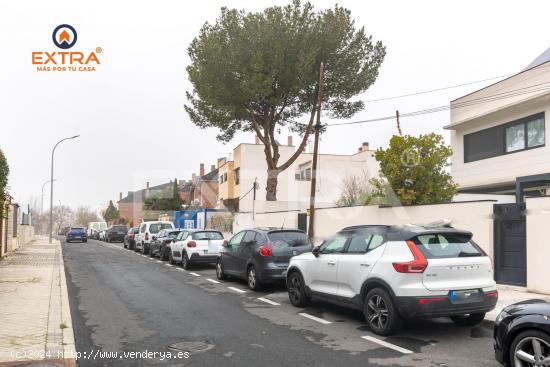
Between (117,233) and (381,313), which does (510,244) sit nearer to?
(381,313)

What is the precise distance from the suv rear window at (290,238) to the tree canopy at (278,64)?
1262cm

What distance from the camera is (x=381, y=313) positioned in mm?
7188

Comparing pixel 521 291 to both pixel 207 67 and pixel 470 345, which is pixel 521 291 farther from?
pixel 207 67

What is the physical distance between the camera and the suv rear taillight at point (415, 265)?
6738mm

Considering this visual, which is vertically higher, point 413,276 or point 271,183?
point 271,183

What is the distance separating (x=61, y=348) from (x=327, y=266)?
4418 mm

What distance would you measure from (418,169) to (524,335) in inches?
387

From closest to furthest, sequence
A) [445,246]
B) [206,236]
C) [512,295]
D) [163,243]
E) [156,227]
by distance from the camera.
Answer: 1. [445,246]
2. [512,295]
3. [206,236]
4. [163,243]
5. [156,227]

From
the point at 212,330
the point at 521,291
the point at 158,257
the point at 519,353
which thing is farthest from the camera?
the point at 158,257

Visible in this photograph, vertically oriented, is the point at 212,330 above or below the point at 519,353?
below

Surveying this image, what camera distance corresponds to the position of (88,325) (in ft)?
26.3

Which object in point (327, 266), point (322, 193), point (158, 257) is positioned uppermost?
point (322, 193)

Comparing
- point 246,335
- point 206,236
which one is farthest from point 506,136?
point 246,335

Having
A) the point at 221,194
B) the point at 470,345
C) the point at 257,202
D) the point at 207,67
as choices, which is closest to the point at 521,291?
the point at 470,345
